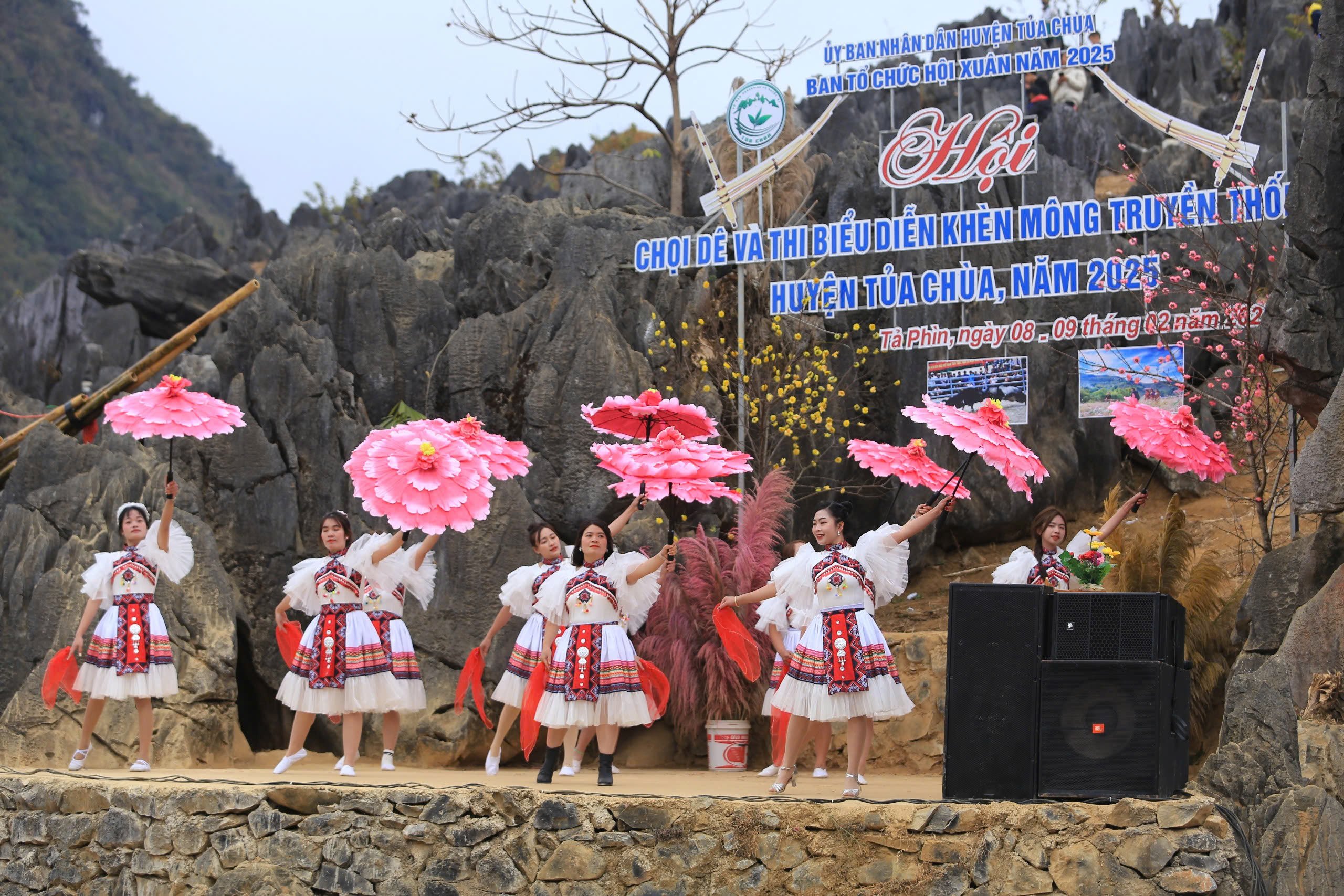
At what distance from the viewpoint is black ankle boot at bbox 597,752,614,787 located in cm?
838

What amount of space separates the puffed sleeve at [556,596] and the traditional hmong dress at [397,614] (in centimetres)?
105

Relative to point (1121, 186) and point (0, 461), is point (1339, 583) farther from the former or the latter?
point (1121, 186)

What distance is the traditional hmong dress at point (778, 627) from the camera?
8828 millimetres

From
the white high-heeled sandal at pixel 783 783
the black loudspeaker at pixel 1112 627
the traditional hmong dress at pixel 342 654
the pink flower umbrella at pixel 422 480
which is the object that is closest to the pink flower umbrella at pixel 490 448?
the pink flower umbrella at pixel 422 480

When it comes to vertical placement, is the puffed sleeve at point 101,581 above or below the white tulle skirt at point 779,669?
above

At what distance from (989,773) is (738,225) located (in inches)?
306

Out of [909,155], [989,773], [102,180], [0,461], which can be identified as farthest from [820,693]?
[102,180]

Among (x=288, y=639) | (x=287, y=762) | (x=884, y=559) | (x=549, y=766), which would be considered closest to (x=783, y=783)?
(x=884, y=559)

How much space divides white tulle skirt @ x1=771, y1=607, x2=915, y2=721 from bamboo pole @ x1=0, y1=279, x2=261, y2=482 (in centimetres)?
884

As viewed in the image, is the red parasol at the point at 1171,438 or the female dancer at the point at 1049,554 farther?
the female dancer at the point at 1049,554

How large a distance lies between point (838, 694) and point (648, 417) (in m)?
2.09

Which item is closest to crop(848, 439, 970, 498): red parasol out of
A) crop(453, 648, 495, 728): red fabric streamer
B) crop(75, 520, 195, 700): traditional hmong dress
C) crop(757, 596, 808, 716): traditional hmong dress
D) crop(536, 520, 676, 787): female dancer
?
crop(757, 596, 808, 716): traditional hmong dress

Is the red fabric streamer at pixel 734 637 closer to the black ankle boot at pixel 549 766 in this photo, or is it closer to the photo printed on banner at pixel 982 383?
the black ankle boot at pixel 549 766

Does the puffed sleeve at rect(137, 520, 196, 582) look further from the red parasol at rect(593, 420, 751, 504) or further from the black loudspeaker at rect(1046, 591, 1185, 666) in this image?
the black loudspeaker at rect(1046, 591, 1185, 666)
